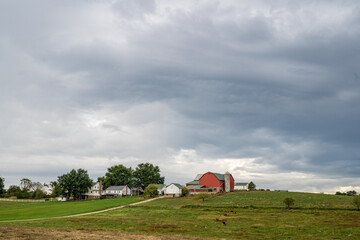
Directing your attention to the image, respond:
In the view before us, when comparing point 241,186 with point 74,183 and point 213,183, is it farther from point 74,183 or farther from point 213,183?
point 74,183

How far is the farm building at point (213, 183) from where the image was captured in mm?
129375

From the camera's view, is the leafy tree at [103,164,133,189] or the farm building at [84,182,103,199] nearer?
the farm building at [84,182,103,199]

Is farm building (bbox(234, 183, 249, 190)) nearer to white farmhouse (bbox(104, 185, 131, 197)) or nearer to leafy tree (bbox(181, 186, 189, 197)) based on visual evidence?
leafy tree (bbox(181, 186, 189, 197))

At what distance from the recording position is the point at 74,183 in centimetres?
14062

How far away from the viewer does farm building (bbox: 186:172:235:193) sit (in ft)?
424

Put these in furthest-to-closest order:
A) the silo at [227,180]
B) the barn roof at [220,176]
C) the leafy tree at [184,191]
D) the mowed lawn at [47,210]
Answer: the barn roof at [220,176]
the silo at [227,180]
the leafy tree at [184,191]
the mowed lawn at [47,210]

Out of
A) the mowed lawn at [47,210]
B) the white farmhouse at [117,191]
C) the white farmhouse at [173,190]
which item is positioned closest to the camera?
the mowed lawn at [47,210]

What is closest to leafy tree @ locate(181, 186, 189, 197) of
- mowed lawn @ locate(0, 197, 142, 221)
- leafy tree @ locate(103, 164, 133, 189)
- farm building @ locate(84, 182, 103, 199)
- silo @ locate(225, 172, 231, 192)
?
silo @ locate(225, 172, 231, 192)

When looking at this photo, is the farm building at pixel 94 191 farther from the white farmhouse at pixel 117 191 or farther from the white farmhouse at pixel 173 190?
the white farmhouse at pixel 173 190

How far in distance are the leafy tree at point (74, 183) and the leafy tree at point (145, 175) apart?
28712 millimetres

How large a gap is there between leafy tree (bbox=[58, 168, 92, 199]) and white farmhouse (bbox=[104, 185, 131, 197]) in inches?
473

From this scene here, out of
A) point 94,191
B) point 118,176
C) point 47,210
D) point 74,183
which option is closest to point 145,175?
point 118,176

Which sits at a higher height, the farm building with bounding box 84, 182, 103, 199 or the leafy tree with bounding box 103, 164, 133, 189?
the leafy tree with bounding box 103, 164, 133, 189

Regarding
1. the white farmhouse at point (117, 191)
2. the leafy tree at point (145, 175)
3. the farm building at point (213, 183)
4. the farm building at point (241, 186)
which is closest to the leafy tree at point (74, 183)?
the white farmhouse at point (117, 191)
